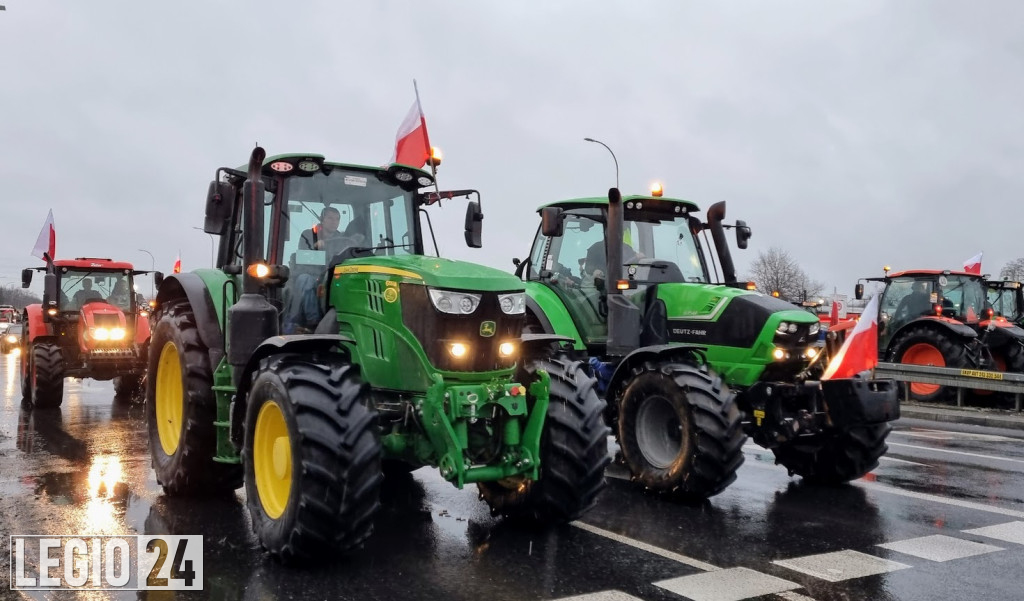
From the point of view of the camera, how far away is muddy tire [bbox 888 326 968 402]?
15281 millimetres

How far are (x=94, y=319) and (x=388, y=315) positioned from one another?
33.4 ft

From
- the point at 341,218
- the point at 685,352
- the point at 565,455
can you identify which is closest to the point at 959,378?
the point at 685,352

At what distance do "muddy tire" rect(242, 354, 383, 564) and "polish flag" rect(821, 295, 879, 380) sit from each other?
4048 mm

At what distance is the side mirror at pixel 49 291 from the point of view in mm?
13656

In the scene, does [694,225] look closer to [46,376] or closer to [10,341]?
[46,376]

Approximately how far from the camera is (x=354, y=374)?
5270mm

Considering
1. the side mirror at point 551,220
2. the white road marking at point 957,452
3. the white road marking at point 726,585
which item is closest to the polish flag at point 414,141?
the side mirror at point 551,220

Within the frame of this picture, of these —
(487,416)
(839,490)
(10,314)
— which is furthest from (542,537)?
(10,314)

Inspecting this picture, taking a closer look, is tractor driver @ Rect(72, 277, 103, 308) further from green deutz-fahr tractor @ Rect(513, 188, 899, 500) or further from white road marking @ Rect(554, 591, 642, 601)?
white road marking @ Rect(554, 591, 642, 601)

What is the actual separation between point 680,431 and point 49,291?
434 inches

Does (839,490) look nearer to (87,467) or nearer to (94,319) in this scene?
(87,467)

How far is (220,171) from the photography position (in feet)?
22.2

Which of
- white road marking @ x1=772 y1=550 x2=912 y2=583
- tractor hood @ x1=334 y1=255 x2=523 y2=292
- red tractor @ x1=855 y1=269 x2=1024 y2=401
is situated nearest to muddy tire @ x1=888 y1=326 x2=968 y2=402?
red tractor @ x1=855 y1=269 x2=1024 y2=401

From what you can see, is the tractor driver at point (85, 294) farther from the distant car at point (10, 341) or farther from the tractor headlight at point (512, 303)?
the distant car at point (10, 341)
